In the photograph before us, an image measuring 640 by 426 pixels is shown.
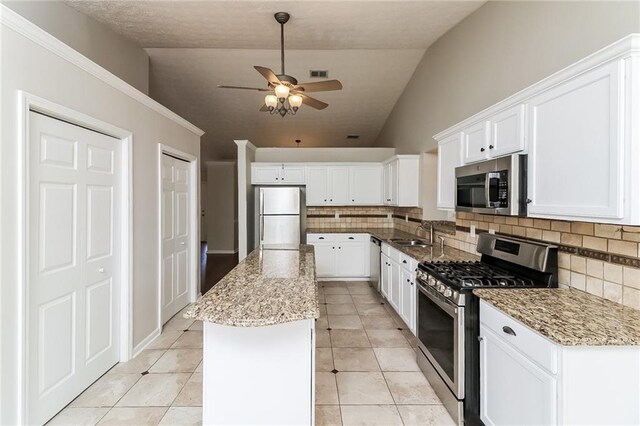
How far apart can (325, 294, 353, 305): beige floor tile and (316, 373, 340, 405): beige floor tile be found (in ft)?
5.77

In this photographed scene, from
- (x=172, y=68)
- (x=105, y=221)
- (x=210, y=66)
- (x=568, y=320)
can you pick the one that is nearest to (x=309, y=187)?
(x=210, y=66)

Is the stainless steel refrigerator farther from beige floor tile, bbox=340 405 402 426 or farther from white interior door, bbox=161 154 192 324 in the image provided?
beige floor tile, bbox=340 405 402 426

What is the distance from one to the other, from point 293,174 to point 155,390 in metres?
3.89

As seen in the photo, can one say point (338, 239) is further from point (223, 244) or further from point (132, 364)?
point (223, 244)

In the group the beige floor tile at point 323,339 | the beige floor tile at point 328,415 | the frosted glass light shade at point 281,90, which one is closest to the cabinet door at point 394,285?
the beige floor tile at point 323,339

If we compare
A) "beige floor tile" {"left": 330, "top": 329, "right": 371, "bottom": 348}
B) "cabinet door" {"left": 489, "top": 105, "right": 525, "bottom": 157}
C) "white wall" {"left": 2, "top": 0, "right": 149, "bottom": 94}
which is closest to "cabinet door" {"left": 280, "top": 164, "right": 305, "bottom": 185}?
"white wall" {"left": 2, "top": 0, "right": 149, "bottom": 94}

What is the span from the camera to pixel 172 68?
15.4ft

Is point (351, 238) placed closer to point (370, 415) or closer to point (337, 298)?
point (337, 298)

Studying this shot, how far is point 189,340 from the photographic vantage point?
3191 mm

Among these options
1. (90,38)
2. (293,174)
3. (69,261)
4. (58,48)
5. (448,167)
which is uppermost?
(90,38)

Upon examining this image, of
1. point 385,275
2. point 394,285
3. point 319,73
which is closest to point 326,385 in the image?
point 394,285

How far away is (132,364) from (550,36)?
4.13m

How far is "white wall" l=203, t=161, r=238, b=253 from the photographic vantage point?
845 cm

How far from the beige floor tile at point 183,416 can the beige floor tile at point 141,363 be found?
70 centimetres
